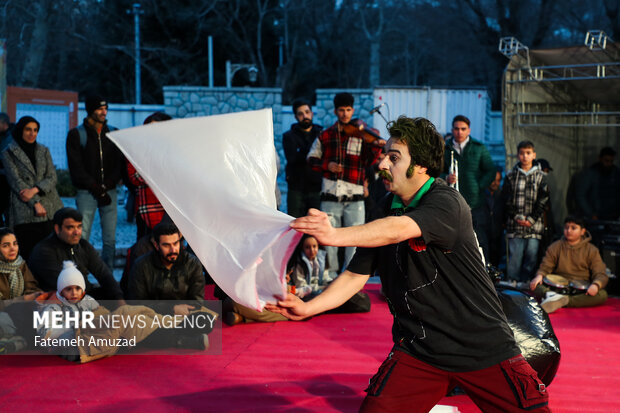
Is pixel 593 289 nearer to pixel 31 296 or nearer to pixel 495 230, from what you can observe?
pixel 495 230

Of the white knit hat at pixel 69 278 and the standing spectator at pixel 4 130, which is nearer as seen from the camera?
the white knit hat at pixel 69 278

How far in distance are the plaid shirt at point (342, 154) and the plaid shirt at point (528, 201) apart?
1.67 m

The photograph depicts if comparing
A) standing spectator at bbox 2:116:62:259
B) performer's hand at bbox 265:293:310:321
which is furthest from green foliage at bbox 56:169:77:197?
performer's hand at bbox 265:293:310:321

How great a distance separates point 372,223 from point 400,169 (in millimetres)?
344

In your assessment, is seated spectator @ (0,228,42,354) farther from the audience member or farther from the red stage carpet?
the audience member

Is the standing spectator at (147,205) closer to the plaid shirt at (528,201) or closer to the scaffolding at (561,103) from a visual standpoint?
the plaid shirt at (528,201)

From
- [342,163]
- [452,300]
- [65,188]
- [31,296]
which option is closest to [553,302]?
[342,163]

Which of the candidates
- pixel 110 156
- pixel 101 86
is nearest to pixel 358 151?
pixel 110 156

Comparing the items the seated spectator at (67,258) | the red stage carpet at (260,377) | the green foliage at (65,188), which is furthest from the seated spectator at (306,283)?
the green foliage at (65,188)

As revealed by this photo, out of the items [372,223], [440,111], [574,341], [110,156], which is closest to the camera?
[372,223]

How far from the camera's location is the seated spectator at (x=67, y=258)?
581 centimetres

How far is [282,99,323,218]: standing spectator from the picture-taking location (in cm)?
786

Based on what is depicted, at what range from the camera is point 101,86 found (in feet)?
90.5

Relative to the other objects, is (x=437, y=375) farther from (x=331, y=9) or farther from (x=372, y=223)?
(x=331, y=9)
